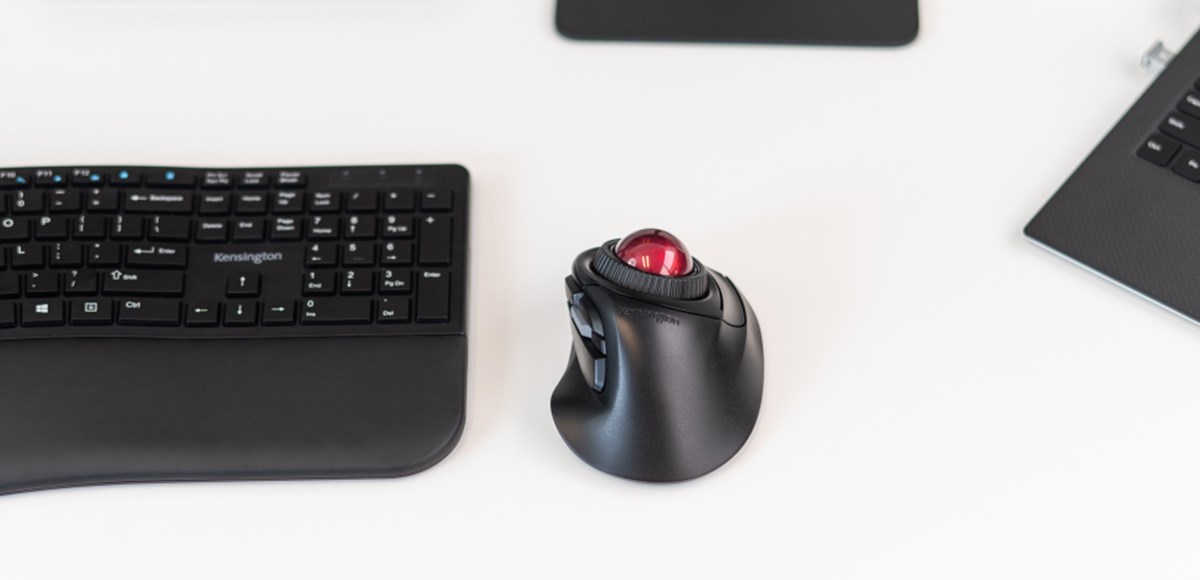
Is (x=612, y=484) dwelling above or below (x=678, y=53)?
below

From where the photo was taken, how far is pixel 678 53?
63 cm

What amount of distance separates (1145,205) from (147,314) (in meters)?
0.51

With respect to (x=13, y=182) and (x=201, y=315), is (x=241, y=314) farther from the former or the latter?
(x=13, y=182)

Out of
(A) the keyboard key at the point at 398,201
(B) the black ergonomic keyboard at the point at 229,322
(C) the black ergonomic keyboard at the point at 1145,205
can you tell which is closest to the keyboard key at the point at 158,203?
(B) the black ergonomic keyboard at the point at 229,322

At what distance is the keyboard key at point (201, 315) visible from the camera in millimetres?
511

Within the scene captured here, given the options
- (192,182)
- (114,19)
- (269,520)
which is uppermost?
Result: (114,19)

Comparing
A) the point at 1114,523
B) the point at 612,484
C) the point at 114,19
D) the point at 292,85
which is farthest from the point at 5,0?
the point at 1114,523

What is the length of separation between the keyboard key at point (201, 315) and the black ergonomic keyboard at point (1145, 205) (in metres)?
0.42

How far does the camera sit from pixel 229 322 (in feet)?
1.67

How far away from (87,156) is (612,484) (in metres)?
0.37

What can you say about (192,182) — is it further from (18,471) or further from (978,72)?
(978,72)

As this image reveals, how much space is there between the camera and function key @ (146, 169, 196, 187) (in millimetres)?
546

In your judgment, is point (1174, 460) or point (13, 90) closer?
point (1174, 460)

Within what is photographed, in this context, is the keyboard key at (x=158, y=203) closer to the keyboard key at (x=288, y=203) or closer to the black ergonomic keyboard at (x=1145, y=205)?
the keyboard key at (x=288, y=203)
